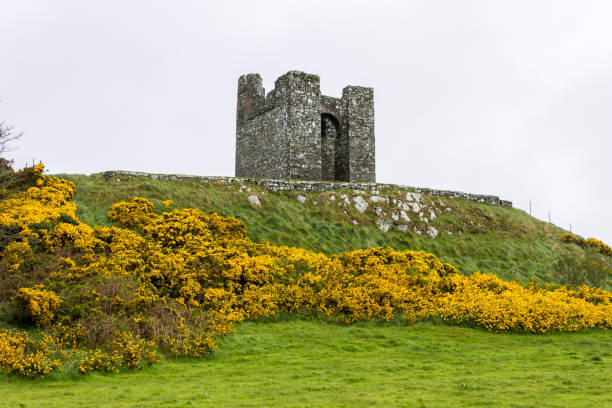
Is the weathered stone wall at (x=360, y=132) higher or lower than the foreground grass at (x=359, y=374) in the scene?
higher

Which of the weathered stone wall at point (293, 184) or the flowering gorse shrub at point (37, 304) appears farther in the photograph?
the weathered stone wall at point (293, 184)

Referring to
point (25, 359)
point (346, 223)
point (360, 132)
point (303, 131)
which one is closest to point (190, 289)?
point (25, 359)

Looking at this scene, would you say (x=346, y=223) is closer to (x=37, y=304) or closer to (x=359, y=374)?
(x=359, y=374)

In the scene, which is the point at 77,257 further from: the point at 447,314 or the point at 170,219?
the point at 447,314

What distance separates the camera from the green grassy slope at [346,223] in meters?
27.7

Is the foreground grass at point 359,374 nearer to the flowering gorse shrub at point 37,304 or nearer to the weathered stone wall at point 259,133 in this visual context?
the flowering gorse shrub at point 37,304

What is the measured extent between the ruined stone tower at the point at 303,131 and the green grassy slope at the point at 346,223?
4.64m

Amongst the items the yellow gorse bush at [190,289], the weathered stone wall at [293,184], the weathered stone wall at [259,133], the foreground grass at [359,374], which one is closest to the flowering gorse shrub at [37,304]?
the yellow gorse bush at [190,289]

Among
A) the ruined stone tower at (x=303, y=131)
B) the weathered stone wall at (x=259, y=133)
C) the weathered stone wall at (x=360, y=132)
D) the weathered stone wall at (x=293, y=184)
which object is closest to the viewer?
the weathered stone wall at (x=293, y=184)

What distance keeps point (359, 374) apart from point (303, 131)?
84.7ft

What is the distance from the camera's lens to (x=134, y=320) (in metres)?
15.5

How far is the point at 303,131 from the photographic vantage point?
37.1 meters

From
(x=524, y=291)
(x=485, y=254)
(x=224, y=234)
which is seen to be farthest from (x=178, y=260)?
(x=485, y=254)

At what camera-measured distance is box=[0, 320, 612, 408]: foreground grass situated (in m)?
10.6
